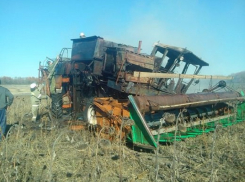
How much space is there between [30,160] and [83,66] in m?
4.84

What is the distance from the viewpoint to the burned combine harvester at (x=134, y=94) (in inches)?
200

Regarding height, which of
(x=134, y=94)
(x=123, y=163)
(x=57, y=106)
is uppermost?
(x=134, y=94)

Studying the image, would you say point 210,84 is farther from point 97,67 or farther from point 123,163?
point 123,163

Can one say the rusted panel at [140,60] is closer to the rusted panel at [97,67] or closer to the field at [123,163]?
the rusted panel at [97,67]

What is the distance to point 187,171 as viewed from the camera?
3.83m

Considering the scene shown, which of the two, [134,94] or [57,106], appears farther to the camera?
[57,106]

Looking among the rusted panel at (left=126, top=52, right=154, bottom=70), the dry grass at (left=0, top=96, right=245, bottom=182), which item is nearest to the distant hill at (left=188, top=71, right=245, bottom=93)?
the rusted panel at (left=126, top=52, right=154, bottom=70)

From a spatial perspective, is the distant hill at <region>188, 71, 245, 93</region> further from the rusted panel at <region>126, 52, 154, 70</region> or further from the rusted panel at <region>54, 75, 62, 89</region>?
the rusted panel at <region>54, 75, 62, 89</region>

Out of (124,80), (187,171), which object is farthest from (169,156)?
(124,80)

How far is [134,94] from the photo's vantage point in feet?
20.9

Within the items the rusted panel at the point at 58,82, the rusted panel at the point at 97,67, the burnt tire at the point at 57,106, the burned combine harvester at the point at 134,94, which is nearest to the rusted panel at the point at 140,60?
the burned combine harvester at the point at 134,94

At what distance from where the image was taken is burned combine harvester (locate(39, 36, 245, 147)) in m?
5.09

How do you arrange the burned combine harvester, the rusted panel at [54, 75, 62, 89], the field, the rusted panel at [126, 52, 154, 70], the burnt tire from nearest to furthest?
the field < the burned combine harvester < the rusted panel at [126, 52, 154, 70] < the burnt tire < the rusted panel at [54, 75, 62, 89]

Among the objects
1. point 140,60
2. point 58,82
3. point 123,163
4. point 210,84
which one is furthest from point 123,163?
point 58,82
